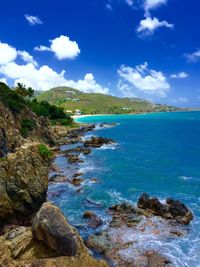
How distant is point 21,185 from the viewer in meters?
32.9

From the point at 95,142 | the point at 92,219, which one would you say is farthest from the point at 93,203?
the point at 95,142

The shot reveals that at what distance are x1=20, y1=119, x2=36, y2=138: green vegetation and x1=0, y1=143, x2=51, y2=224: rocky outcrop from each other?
4872cm

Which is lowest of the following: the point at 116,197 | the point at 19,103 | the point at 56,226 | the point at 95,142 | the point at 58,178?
the point at 116,197

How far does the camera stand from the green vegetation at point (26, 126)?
83463 millimetres

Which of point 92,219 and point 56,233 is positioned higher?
point 56,233

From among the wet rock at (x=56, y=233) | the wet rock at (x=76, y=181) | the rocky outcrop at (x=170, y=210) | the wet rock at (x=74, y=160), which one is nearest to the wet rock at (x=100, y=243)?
the wet rock at (x=56, y=233)

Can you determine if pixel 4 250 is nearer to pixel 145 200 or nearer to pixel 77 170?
pixel 145 200

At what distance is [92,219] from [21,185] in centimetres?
1028

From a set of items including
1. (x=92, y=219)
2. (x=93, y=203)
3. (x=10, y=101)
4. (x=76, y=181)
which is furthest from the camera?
(x=10, y=101)

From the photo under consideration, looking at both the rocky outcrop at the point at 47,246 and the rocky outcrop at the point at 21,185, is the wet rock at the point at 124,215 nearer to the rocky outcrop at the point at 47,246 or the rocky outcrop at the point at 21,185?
the rocky outcrop at the point at 21,185

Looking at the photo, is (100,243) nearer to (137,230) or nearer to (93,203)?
(137,230)

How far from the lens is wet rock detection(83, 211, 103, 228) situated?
36031 millimetres

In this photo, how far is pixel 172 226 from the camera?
35.9 metres

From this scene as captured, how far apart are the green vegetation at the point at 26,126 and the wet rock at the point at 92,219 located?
4875 centimetres
